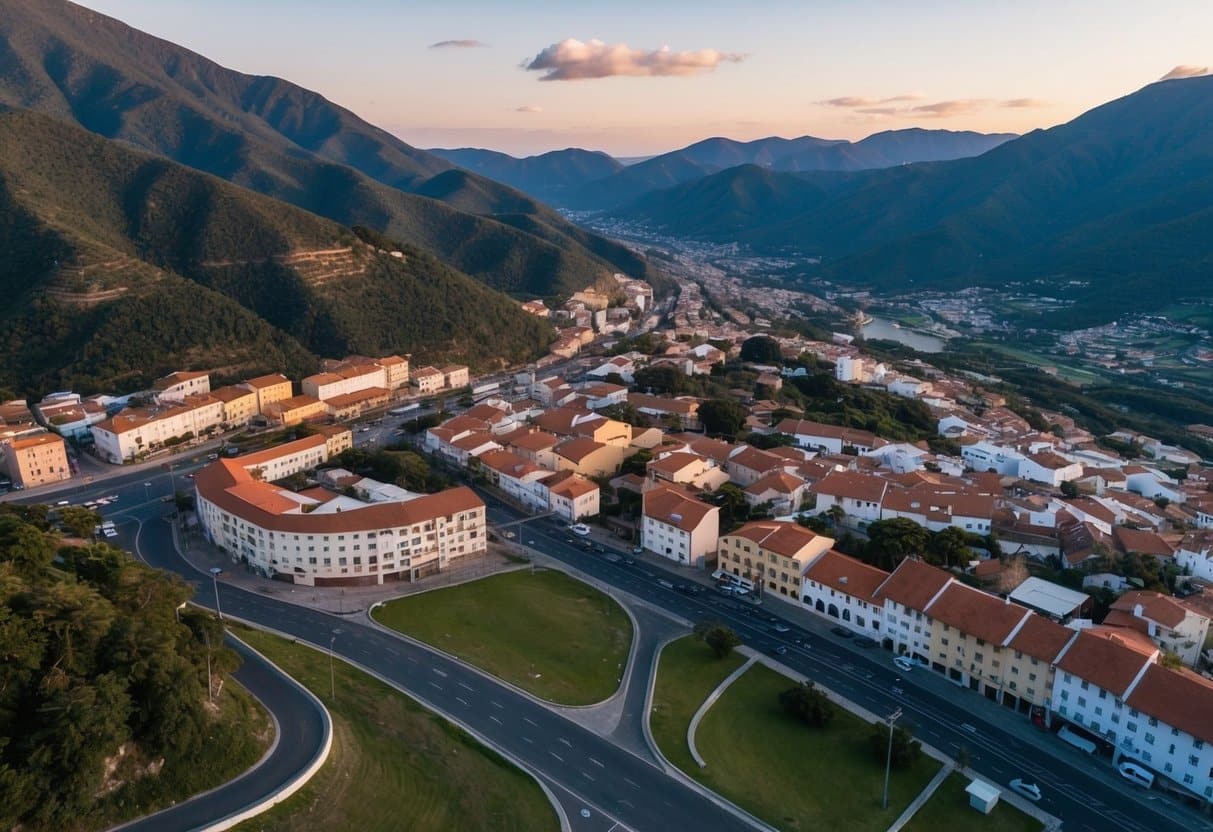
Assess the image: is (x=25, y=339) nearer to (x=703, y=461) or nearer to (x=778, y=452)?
(x=703, y=461)

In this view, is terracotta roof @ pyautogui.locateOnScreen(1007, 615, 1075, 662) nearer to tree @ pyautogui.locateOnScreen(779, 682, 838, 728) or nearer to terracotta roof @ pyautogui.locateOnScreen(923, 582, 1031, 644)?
terracotta roof @ pyautogui.locateOnScreen(923, 582, 1031, 644)

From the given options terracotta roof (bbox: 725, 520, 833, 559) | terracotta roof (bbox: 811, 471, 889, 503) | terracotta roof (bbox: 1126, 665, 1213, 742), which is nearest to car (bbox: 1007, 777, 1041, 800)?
terracotta roof (bbox: 1126, 665, 1213, 742)

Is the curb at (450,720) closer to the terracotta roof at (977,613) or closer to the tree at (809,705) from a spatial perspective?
the tree at (809,705)

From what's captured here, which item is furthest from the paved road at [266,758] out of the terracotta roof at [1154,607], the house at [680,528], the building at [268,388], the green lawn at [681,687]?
the building at [268,388]

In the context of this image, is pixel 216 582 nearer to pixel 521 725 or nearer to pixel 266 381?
pixel 521 725

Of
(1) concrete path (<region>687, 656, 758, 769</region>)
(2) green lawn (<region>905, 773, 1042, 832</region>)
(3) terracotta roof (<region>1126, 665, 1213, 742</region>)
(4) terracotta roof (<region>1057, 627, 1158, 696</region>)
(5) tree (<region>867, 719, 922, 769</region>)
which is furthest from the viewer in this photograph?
(4) terracotta roof (<region>1057, 627, 1158, 696</region>)

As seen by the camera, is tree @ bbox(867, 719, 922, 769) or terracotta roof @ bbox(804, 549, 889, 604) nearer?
tree @ bbox(867, 719, 922, 769)

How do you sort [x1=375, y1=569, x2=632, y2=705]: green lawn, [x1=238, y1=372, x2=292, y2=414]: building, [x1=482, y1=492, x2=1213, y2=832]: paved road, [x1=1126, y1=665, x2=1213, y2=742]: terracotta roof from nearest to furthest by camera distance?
[x1=482, y1=492, x2=1213, y2=832]: paved road
[x1=1126, y1=665, x2=1213, y2=742]: terracotta roof
[x1=375, y1=569, x2=632, y2=705]: green lawn
[x1=238, y1=372, x2=292, y2=414]: building
